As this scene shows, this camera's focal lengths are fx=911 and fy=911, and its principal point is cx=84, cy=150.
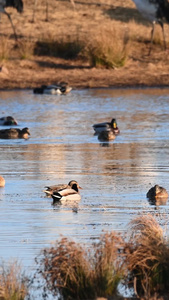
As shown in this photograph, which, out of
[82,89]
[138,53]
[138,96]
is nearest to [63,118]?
[138,96]

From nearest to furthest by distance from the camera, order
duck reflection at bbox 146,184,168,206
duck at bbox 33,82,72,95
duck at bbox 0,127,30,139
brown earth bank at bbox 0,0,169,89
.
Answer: duck reflection at bbox 146,184,168,206 → duck at bbox 0,127,30,139 → duck at bbox 33,82,72,95 → brown earth bank at bbox 0,0,169,89

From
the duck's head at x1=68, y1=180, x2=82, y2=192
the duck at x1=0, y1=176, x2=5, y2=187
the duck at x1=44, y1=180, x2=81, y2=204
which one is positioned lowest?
the duck at x1=44, y1=180, x2=81, y2=204

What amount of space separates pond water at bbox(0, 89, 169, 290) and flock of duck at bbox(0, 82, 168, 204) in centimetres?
12

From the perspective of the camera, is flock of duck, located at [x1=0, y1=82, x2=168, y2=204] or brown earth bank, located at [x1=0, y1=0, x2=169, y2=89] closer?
flock of duck, located at [x1=0, y1=82, x2=168, y2=204]

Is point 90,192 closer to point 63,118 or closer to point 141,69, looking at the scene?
point 63,118

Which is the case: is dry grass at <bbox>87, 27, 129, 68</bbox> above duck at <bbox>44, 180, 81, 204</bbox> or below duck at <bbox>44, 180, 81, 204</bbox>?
above

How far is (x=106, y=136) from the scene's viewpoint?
18.5 meters

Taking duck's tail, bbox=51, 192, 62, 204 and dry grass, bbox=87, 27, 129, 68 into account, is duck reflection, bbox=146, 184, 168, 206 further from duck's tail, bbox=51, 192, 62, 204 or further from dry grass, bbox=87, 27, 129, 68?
dry grass, bbox=87, 27, 129, 68

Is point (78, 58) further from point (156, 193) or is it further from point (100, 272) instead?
point (100, 272)

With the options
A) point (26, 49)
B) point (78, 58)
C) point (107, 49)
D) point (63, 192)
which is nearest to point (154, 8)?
point (107, 49)

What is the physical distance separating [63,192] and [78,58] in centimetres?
2140

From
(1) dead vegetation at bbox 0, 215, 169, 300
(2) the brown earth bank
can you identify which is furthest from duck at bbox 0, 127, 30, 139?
(1) dead vegetation at bbox 0, 215, 169, 300

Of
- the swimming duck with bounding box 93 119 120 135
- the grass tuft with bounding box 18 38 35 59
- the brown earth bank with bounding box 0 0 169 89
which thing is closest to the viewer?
the swimming duck with bounding box 93 119 120 135

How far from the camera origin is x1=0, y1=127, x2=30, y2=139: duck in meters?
18.7
